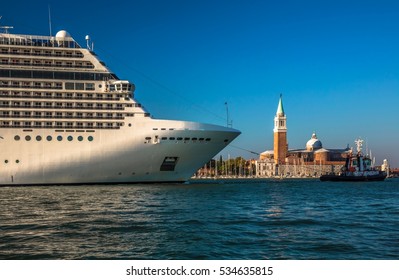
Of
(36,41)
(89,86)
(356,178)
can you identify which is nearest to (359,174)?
(356,178)

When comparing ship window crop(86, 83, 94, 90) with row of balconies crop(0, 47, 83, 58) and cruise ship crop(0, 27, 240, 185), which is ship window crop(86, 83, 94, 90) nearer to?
cruise ship crop(0, 27, 240, 185)

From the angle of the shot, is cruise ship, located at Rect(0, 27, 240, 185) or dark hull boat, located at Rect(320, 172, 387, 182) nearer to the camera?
cruise ship, located at Rect(0, 27, 240, 185)

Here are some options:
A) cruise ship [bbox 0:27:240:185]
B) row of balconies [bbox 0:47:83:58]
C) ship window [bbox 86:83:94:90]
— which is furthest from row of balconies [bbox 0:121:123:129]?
row of balconies [bbox 0:47:83:58]

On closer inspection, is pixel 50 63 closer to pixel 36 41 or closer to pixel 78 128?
pixel 36 41

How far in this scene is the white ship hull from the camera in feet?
157

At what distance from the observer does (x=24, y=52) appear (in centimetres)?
5166

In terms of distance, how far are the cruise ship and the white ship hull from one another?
10 centimetres

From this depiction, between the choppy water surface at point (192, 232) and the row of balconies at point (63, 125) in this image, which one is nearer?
the choppy water surface at point (192, 232)

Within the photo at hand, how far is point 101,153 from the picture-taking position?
159ft

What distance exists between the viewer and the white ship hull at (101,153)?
4784 centimetres

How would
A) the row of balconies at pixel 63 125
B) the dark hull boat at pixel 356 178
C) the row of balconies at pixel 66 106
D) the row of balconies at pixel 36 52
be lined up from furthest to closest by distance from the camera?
the dark hull boat at pixel 356 178, the row of balconies at pixel 36 52, the row of balconies at pixel 66 106, the row of balconies at pixel 63 125

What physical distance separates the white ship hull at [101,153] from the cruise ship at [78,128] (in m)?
0.10

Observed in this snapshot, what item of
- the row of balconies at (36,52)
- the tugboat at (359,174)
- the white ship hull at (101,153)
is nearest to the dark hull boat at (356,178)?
the tugboat at (359,174)

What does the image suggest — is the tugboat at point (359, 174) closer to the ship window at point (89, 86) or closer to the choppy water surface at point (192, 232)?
the ship window at point (89, 86)
